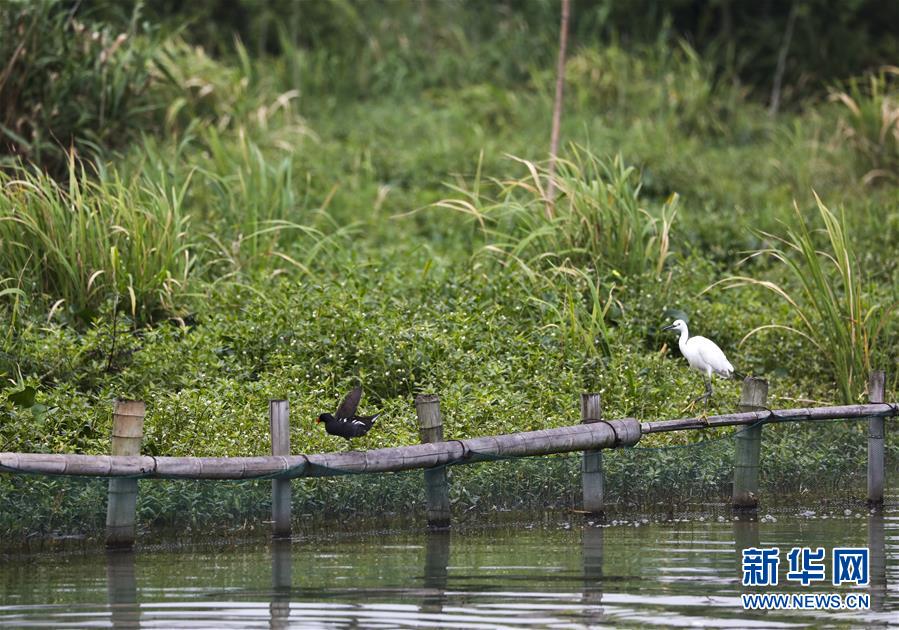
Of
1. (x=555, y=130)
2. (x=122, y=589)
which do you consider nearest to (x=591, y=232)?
(x=555, y=130)

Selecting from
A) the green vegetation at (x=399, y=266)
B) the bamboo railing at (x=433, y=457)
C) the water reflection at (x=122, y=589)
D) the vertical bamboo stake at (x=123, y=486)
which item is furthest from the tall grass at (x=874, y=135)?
the water reflection at (x=122, y=589)

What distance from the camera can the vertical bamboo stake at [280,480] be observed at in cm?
767

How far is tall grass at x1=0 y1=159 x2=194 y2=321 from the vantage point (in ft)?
33.3

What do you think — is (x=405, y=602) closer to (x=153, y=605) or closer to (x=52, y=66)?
(x=153, y=605)

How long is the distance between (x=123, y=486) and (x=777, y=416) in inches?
158

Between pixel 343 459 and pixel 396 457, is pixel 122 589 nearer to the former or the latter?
pixel 343 459

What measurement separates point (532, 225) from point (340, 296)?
1998mm

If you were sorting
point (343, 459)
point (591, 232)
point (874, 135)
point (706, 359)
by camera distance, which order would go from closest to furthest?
point (343, 459), point (706, 359), point (591, 232), point (874, 135)

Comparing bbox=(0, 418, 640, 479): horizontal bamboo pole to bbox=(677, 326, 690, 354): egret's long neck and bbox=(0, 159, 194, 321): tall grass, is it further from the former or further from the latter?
bbox=(0, 159, 194, 321): tall grass

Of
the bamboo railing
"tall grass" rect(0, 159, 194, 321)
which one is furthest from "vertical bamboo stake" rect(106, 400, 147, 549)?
"tall grass" rect(0, 159, 194, 321)

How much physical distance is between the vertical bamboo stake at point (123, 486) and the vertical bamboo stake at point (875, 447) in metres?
4.65

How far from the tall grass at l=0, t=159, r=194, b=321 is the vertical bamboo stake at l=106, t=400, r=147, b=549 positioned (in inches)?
102

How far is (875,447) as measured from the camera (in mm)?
9125

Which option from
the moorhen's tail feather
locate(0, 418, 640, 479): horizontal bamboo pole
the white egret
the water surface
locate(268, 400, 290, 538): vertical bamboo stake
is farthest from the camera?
the white egret
